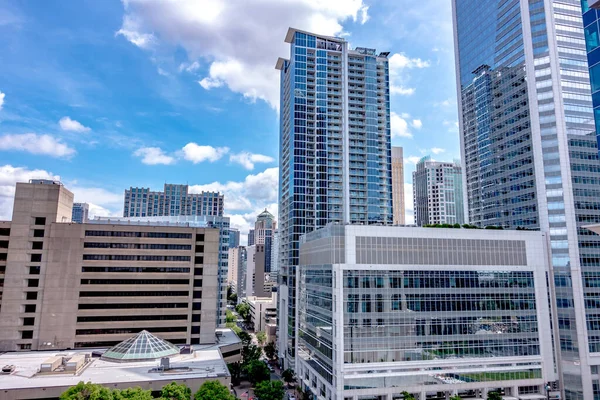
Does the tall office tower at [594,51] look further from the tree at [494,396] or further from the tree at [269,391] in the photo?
the tree at [269,391]

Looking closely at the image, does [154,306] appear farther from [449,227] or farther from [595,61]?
[595,61]

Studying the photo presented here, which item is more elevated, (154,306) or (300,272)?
(300,272)

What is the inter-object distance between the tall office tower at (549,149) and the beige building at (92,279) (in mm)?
70609

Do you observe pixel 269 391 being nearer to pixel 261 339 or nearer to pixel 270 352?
pixel 270 352

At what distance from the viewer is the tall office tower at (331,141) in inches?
4488

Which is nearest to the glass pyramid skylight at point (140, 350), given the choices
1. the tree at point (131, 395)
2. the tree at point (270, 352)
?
the tree at point (131, 395)

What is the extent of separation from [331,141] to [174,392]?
81.8 m

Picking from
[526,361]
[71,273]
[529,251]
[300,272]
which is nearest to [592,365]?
[526,361]

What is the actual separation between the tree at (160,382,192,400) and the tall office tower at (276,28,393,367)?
5726 cm

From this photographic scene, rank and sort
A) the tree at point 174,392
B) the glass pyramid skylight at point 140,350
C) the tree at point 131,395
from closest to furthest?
the tree at point 131,395 → the tree at point 174,392 → the glass pyramid skylight at point 140,350

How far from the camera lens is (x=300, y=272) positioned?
9000 centimetres

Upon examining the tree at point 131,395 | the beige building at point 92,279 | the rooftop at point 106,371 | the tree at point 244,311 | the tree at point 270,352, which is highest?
the beige building at point 92,279

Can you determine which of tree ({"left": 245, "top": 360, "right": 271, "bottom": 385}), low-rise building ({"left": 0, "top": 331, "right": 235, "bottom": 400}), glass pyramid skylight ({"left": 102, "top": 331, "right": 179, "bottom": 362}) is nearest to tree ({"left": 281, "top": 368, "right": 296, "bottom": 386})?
tree ({"left": 245, "top": 360, "right": 271, "bottom": 385})

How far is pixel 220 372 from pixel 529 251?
58453mm
